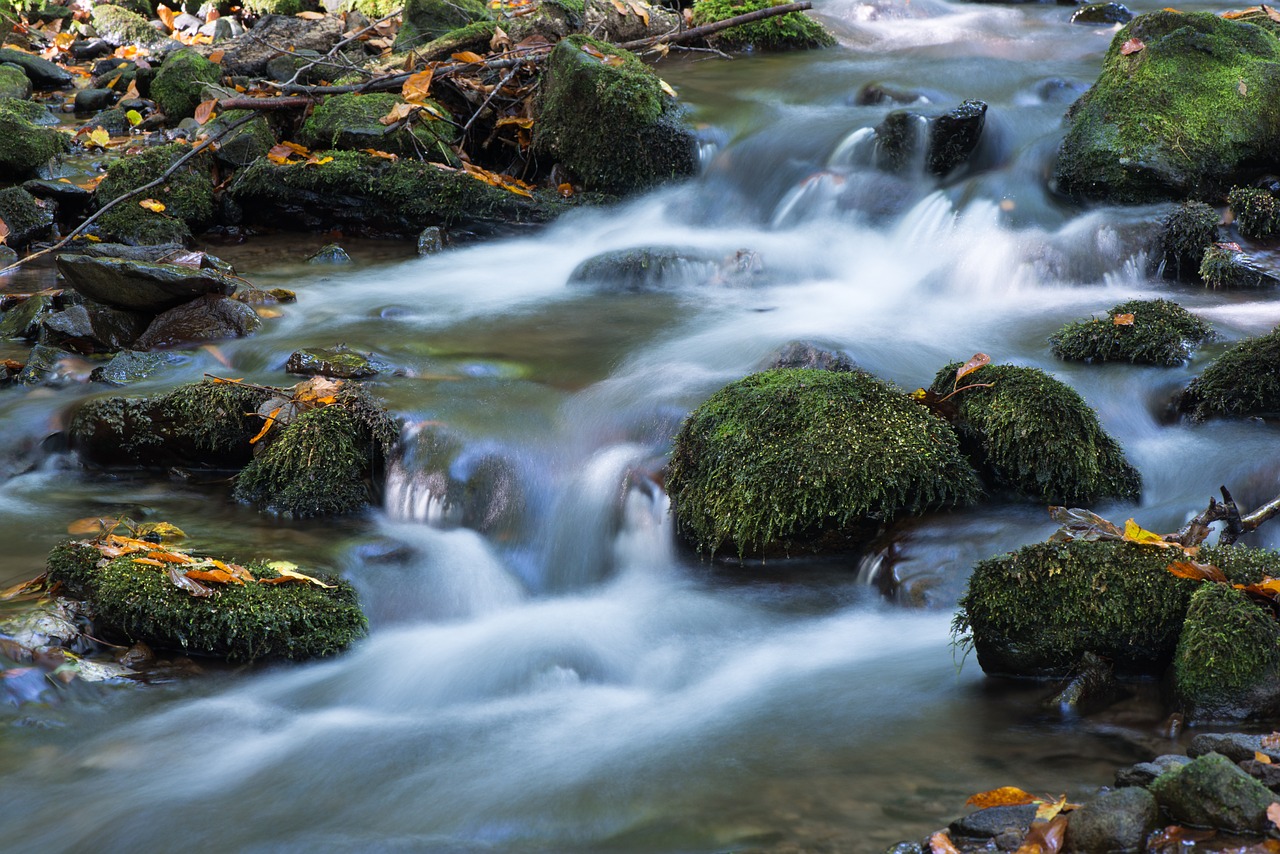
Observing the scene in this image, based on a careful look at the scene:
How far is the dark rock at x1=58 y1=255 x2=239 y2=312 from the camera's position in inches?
262

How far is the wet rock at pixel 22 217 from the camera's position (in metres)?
8.68

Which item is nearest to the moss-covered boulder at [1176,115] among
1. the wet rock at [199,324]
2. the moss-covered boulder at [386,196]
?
the moss-covered boulder at [386,196]

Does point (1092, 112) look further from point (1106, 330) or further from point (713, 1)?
point (713, 1)

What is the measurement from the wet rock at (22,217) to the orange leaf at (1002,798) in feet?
27.6

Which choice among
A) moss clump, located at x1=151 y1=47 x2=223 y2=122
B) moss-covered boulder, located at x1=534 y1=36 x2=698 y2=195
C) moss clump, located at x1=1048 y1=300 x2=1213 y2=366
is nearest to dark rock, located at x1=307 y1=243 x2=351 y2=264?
moss-covered boulder, located at x1=534 y1=36 x2=698 y2=195

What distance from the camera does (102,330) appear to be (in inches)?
265

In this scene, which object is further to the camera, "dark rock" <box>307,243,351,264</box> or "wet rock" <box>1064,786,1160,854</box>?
"dark rock" <box>307,243,351,264</box>

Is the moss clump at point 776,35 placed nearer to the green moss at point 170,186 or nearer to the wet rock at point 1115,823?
the green moss at point 170,186

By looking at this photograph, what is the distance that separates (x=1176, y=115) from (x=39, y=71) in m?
13.4

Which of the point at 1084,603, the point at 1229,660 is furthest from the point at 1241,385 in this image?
the point at 1229,660

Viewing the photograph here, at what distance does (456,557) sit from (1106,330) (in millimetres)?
3580

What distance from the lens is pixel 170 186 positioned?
29.8 feet

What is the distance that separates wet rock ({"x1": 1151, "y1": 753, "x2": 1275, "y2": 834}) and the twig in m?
7.67

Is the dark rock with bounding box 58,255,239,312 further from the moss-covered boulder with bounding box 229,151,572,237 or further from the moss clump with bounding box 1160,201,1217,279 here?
the moss clump with bounding box 1160,201,1217,279
